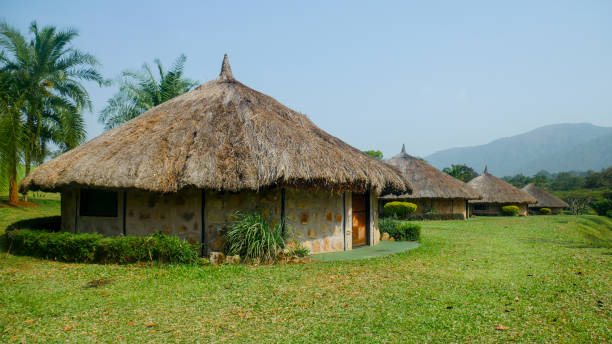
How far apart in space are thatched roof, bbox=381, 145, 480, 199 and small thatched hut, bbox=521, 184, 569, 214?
17598 mm


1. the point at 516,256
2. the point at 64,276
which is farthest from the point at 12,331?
the point at 516,256

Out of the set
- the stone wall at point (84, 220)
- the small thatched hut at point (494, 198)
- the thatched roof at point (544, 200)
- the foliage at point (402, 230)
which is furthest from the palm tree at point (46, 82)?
the thatched roof at point (544, 200)

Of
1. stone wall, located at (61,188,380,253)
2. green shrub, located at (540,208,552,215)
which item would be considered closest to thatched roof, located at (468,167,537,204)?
green shrub, located at (540,208,552,215)

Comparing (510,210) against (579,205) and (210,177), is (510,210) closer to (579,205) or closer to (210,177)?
(579,205)

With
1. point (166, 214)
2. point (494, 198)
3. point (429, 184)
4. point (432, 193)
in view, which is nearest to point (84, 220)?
point (166, 214)

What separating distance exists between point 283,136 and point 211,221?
2.71 m

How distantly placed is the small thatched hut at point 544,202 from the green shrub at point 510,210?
8615 millimetres

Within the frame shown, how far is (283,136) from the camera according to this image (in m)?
10.1

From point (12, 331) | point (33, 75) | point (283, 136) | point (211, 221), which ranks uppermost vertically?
point (33, 75)

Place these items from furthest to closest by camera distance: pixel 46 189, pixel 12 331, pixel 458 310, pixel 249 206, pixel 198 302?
pixel 46 189 < pixel 249 206 < pixel 198 302 < pixel 458 310 < pixel 12 331

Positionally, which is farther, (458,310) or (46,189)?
(46,189)

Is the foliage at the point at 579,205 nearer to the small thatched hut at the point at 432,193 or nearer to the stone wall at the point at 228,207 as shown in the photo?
the small thatched hut at the point at 432,193

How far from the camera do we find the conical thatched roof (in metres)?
9.02

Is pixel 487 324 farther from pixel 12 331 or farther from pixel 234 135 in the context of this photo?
pixel 234 135
